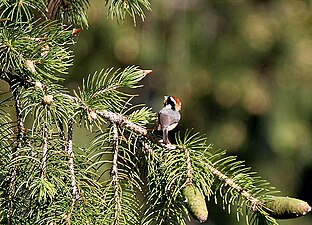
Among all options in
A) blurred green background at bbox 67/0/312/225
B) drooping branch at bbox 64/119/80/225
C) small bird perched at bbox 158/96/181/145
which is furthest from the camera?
blurred green background at bbox 67/0/312/225

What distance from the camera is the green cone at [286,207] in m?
0.61

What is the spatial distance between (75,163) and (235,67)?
1351 mm

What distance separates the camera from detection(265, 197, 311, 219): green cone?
61cm

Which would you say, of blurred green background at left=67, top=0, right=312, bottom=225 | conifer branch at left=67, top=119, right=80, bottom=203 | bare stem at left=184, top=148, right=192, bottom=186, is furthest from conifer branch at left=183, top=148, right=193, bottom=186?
blurred green background at left=67, top=0, right=312, bottom=225

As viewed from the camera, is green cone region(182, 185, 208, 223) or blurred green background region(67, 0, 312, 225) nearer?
green cone region(182, 185, 208, 223)

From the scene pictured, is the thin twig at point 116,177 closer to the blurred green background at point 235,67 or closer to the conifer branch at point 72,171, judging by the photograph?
the conifer branch at point 72,171

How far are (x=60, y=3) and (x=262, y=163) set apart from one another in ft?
4.15

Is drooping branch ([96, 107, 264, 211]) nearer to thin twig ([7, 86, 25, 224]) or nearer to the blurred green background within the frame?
thin twig ([7, 86, 25, 224])

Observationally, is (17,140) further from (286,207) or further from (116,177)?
(286,207)

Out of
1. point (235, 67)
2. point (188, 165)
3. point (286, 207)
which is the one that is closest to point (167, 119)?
point (188, 165)

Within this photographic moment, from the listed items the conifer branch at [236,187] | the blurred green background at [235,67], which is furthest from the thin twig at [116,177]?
the blurred green background at [235,67]

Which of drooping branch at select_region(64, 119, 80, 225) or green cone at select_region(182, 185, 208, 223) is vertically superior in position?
drooping branch at select_region(64, 119, 80, 225)

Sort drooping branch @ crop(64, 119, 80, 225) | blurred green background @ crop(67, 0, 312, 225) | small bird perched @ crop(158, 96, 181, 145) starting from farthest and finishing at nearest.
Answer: blurred green background @ crop(67, 0, 312, 225) < small bird perched @ crop(158, 96, 181, 145) < drooping branch @ crop(64, 119, 80, 225)

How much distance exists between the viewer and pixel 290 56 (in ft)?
6.42
